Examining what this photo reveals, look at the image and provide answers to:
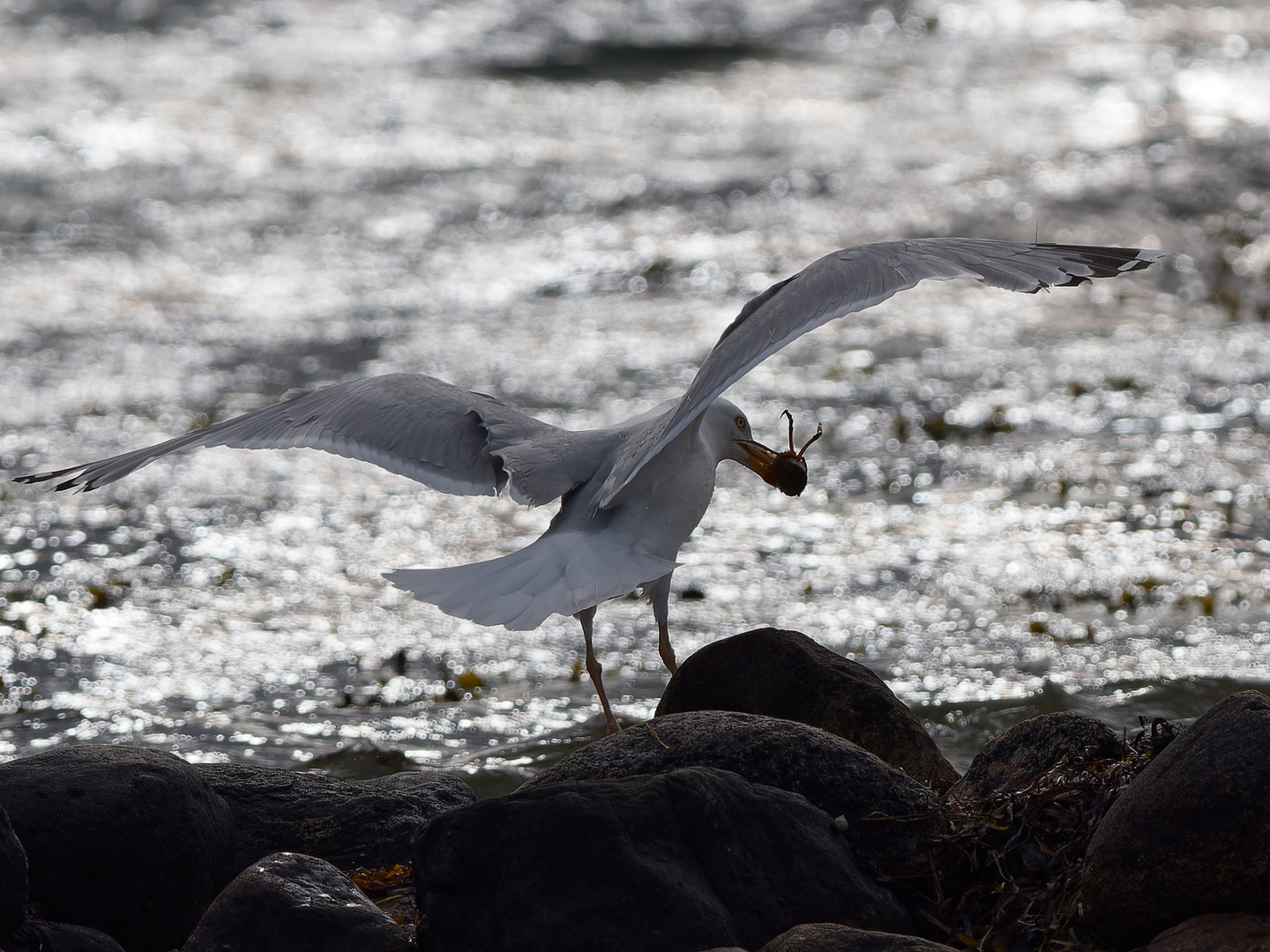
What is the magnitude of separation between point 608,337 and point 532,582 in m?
7.70

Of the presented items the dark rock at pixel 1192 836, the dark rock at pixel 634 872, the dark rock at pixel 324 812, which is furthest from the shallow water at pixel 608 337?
the dark rock at pixel 1192 836

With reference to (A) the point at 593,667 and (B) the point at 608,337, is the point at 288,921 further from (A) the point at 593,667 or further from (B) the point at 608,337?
(B) the point at 608,337

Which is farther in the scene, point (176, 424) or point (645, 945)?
point (176, 424)

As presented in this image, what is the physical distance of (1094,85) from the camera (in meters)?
17.9

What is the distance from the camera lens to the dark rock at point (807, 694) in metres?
4.74

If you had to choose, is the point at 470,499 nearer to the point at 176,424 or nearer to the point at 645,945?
the point at 176,424

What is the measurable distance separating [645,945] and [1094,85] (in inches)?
656

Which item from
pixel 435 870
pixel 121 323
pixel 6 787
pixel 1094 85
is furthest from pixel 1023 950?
pixel 1094 85

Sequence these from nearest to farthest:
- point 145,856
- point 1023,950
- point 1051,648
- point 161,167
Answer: point 1023,950 < point 145,856 < point 1051,648 < point 161,167

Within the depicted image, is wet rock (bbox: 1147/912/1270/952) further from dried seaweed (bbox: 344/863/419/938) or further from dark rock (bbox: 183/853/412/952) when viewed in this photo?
dried seaweed (bbox: 344/863/419/938)

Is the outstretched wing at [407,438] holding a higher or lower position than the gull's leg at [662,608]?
higher

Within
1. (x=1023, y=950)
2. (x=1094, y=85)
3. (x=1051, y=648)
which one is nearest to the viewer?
(x=1023, y=950)

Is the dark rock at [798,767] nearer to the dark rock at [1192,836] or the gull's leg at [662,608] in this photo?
the dark rock at [1192,836]

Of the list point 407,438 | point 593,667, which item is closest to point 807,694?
point 593,667
